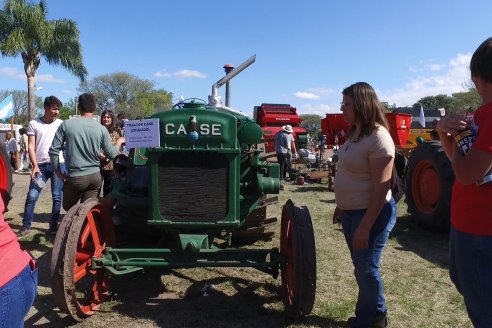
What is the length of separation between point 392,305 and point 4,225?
3.02 metres

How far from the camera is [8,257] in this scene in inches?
59.5

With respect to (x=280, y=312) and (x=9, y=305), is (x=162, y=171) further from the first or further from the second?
(x=9, y=305)

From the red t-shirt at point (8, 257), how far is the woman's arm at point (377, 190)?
1.88m

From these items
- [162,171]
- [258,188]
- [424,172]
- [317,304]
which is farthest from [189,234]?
[424,172]

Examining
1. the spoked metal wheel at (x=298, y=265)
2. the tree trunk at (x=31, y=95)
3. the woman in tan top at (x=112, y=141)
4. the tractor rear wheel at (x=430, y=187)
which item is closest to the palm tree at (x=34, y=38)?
the tree trunk at (x=31, y=95)

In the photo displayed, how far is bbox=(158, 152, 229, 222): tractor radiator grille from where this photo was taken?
328 cm

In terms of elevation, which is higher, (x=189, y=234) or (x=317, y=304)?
(x=189, y=234)

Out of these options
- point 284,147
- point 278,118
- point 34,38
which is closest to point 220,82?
→ point 284,147

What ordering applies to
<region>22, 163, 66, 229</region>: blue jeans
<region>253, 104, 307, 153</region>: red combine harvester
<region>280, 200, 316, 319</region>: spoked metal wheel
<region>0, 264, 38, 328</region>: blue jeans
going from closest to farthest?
1. <region>0, 264, 38, 328</region>: blue jeans
2. <region>280, 200, 316, 319</region>: spoked metal wheel
3. <region>22, 163, 66, 229</region>: blue jeans
4. <region>253, 104, 307, 153</region>: red combine harvester

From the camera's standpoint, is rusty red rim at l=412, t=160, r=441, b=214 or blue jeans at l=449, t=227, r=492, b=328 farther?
rusty red rim at l=412, t=160, r=441, b=214

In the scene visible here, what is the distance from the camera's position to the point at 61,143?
4352 mm

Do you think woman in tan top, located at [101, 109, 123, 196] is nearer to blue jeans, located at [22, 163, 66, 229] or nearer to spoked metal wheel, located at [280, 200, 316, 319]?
blue jeans, located at [22, 163, 66, 229]

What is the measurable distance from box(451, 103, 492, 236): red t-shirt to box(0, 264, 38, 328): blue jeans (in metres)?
1.73

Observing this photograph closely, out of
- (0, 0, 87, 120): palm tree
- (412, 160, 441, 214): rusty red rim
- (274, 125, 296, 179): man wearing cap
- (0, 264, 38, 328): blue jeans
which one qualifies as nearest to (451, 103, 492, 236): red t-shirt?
(0, 264, 38, 328): blue jeans
